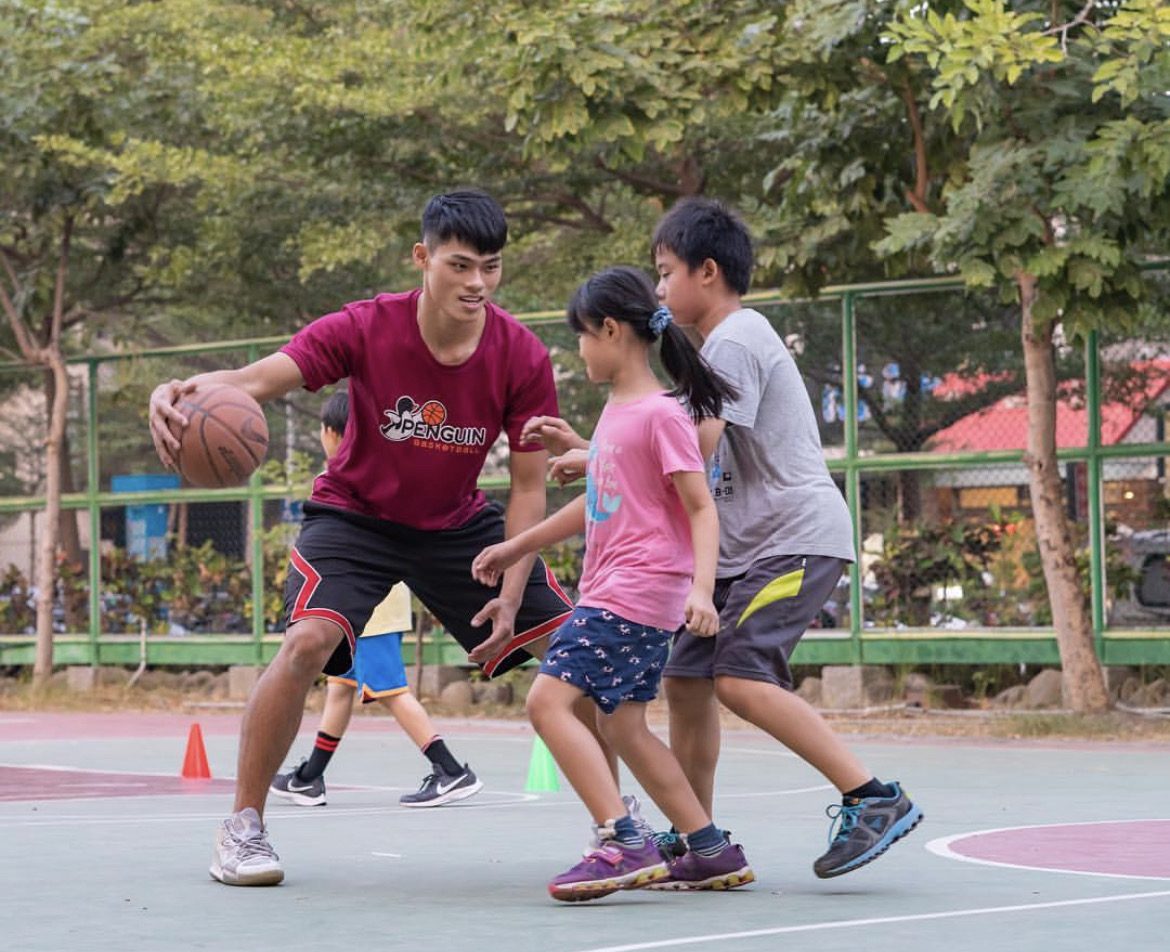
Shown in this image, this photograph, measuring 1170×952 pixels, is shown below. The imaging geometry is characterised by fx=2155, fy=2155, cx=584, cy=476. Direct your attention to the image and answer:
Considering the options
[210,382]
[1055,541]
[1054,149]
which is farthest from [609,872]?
[1055,541]

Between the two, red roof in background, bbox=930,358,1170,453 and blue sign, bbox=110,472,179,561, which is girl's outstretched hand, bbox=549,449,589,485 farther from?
blue sign, bbox=110,472,179,561

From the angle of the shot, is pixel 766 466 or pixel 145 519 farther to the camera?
pixel 145 519

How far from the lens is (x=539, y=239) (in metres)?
20.3

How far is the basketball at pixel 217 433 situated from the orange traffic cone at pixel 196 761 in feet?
15.4

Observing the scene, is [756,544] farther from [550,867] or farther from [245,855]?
[245,855]

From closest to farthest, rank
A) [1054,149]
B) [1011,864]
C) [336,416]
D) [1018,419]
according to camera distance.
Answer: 1. [1011,864]
2. [336,416]
3. [1054,149]
4. [1018,419]

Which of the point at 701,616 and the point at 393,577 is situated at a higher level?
the point at 393,577

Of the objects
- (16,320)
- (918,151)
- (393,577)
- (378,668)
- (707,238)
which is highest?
(918,151)

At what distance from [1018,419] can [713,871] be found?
8.67 m

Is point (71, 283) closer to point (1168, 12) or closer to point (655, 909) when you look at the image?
point (1168, 12)

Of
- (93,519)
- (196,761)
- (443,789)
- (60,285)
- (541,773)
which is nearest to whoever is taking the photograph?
(443,789)

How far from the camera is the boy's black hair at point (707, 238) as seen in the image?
20.5ft

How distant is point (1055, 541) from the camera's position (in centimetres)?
1312

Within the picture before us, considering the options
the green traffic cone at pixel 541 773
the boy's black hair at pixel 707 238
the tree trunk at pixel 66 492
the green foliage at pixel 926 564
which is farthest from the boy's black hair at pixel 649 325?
the tree trunk at pixel 66 492
